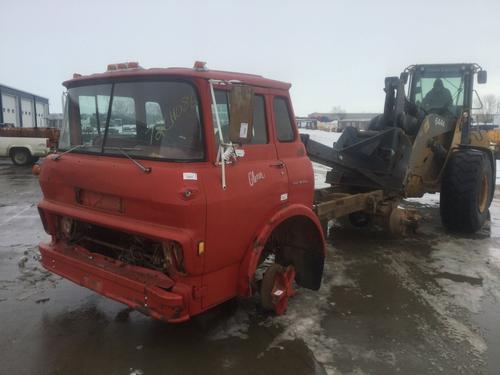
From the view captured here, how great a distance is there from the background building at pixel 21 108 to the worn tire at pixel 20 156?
1289 centimetres

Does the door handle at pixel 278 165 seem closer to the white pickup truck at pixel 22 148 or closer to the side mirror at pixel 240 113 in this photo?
the side mirror at pixel 240 113

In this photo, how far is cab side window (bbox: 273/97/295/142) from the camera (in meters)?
4.11

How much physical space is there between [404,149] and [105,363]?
5247 mm

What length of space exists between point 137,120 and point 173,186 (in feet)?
2.83

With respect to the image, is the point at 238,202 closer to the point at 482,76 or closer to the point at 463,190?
the point at 463,190

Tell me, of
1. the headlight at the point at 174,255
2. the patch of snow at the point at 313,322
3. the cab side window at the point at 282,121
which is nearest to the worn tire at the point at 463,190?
the patch of snow at the point at 313,322

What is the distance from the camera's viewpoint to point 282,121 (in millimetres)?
4199

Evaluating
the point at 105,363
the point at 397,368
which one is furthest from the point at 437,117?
the point at 105,363

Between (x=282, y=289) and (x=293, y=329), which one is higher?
(x=282, y=289)

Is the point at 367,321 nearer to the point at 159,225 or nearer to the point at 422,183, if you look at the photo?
the point at 159,225

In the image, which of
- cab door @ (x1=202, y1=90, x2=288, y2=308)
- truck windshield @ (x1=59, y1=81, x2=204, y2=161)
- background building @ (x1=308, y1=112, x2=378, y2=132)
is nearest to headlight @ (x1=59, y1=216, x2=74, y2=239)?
truck windshield @ (x1=59, y1=81, x2=204, y2=161)

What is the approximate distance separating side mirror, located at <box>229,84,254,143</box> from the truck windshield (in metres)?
0.30

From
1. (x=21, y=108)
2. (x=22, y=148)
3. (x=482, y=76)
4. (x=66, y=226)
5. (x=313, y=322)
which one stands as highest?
(x=21, y=108)

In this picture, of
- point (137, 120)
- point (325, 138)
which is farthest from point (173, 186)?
point (325, 138)
